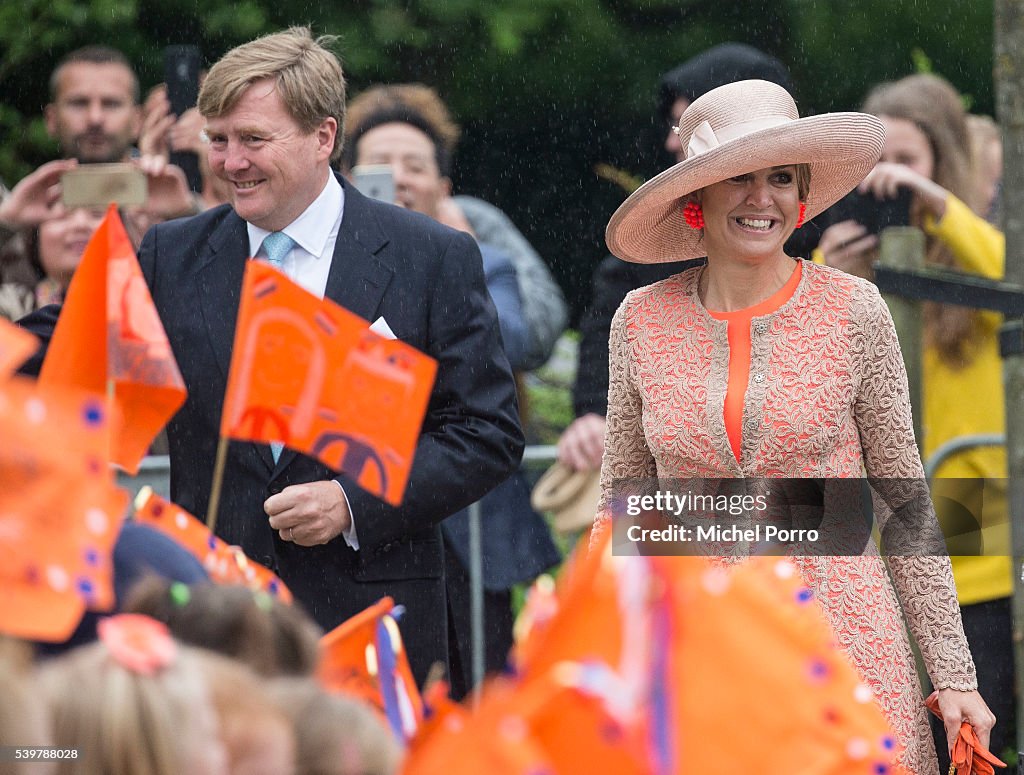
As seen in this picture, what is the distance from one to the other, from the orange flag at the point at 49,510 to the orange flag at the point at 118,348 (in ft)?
3.39

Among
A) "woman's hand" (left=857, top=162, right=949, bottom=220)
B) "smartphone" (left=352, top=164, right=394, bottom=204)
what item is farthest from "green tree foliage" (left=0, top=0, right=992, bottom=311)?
"woman's hand" (left=857, top=162, right=949, bottom=220)

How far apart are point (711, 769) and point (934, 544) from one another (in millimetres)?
1968

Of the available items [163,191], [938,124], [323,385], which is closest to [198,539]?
[323,385]

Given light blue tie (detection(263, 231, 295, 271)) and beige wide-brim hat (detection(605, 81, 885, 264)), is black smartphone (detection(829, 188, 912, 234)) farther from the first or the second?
light blue tie (detection(263, 231, 295, 271))

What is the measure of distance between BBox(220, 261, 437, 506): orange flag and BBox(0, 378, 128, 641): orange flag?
969mm

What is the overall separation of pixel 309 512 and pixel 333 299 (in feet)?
1.73

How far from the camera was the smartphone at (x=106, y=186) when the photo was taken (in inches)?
231

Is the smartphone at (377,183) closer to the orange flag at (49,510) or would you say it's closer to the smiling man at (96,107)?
the smiling man at (96,107)

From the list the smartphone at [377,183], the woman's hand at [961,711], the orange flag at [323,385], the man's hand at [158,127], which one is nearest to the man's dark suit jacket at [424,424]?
the orange flag at [323,385]

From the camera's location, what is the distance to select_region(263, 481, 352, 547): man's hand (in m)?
4.07

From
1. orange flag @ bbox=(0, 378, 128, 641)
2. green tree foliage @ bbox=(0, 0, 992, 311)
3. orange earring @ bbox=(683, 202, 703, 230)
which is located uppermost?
green tree foliage @ bbox=(0, 0, 992, 311)

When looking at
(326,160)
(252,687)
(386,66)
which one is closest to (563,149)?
(386,66)

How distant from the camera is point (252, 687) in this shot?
2.35 metres

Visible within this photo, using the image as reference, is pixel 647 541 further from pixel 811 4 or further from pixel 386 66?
pixel 811 4
